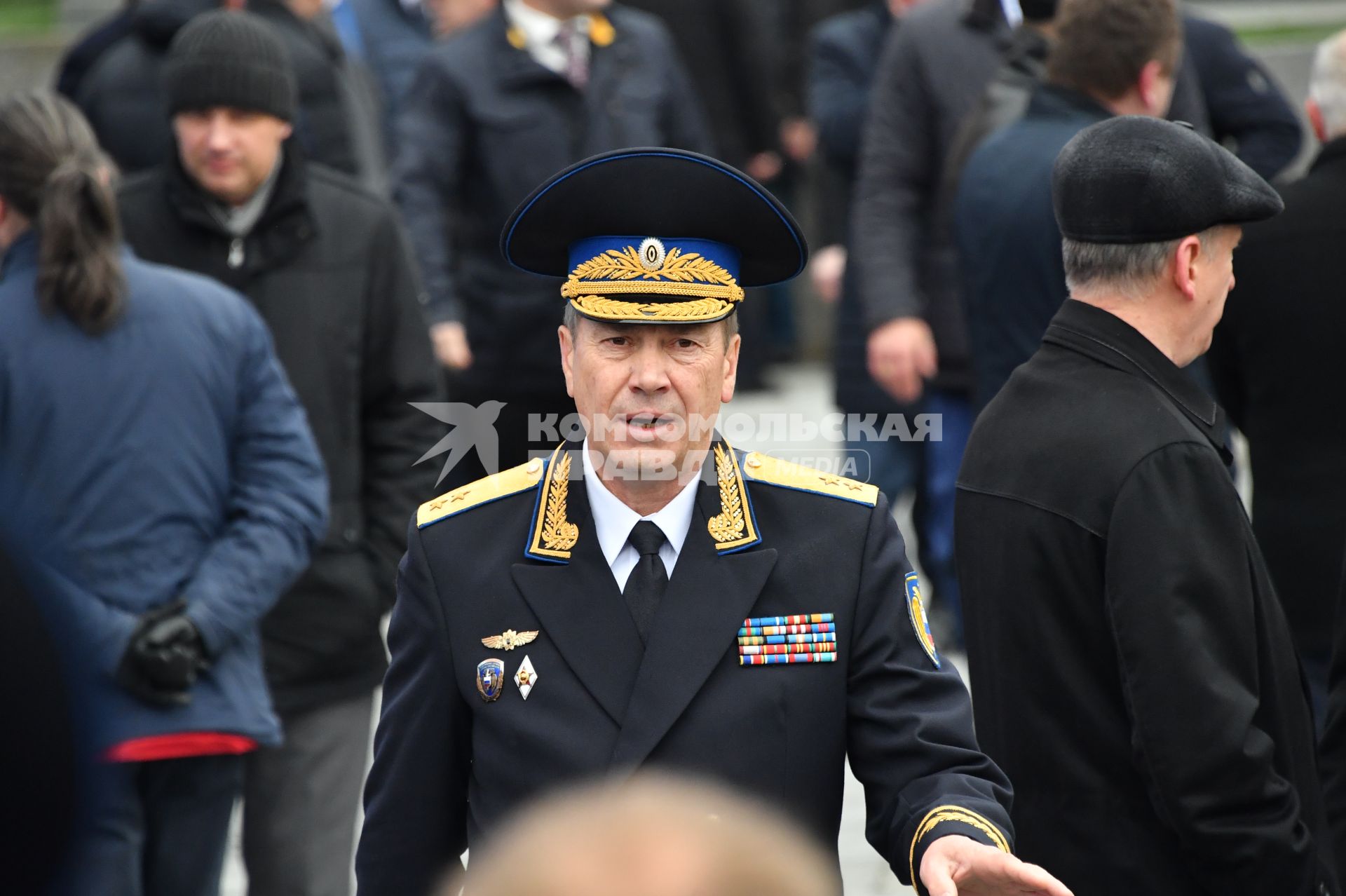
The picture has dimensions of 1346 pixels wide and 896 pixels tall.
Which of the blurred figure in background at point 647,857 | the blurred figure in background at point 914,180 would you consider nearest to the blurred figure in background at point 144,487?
the blurred figure in background at point 914,180

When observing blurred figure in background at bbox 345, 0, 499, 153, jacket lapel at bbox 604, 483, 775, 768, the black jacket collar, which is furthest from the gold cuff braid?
blurred figure in background at bbox 345, 0, 499, 153

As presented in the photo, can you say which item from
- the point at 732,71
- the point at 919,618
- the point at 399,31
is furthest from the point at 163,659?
the point at 732,71

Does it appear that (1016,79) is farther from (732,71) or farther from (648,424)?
(732,71)

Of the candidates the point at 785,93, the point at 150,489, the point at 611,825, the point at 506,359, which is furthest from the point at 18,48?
the point at 611,825

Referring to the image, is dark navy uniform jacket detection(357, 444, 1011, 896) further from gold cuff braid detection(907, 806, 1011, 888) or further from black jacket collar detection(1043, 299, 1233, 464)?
black jacket collar detection(1043, 299, 1233, 464)

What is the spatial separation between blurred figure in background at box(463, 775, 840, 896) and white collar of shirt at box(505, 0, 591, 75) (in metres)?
5.30

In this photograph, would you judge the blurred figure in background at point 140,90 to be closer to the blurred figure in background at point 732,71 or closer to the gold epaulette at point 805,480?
the gold epaulette at point 805,480

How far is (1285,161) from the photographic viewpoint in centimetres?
676

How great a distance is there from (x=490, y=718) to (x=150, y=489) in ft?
5.30

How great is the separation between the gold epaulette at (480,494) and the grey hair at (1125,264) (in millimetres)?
1096

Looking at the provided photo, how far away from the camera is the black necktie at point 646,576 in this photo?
304 centimetres

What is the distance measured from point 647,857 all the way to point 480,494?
1.83 m

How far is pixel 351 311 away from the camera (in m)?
5.13

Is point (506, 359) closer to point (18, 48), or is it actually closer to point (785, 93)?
point (785, 93)
